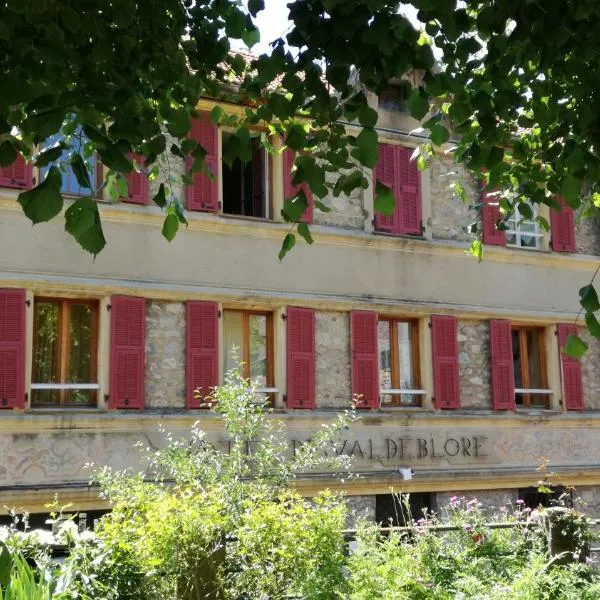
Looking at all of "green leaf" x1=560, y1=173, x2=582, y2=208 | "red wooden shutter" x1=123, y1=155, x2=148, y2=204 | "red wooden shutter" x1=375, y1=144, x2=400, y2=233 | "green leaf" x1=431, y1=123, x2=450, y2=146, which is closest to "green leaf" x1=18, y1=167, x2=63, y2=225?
"green leaf" x1=560, y1=173, x2=582, y2=208

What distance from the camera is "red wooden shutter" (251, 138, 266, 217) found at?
13.5 metres

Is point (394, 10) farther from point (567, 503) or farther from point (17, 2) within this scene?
point (567, 503)

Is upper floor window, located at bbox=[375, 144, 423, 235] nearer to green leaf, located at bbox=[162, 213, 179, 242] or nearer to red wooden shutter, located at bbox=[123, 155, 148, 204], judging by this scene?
red wooden shutter, located at bbox=[123, 155, 148, 204]

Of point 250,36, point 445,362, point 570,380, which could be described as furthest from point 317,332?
point 250,36

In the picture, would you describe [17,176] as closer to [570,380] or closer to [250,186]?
[250,186]

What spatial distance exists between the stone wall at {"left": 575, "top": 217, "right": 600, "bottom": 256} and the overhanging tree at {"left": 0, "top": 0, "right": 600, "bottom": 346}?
10123 mm

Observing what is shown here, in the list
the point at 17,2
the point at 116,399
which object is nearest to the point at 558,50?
the point at 17,2

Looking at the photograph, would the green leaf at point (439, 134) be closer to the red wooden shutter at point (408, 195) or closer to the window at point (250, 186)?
the window at point (250, 186)

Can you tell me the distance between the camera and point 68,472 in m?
11.3

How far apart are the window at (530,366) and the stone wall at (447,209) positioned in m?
1.93

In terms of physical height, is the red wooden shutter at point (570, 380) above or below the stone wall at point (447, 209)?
below

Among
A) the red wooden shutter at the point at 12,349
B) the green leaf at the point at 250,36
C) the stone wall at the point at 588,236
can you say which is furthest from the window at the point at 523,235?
the green leaf at the point at 250,36

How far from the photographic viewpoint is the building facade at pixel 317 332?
452 inches

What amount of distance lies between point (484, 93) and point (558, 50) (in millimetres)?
631
